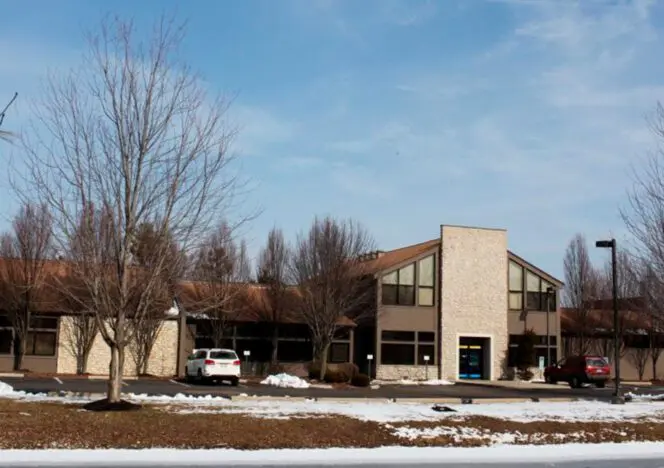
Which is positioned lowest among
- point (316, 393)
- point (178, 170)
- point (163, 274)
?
point (316, 393)

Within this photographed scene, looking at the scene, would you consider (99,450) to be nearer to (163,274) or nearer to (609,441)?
(163,274)

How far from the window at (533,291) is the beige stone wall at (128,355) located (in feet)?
69.1

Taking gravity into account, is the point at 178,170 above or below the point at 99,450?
above

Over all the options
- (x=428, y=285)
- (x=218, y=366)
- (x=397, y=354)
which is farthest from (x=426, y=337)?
(x=218, y=366)

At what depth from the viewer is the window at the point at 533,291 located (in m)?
44.3

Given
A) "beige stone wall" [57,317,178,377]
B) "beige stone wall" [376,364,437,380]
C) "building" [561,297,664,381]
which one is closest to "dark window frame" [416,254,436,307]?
"beige stone wall" [376,364,437,380]

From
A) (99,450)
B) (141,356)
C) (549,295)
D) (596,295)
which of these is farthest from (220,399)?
(596,295)

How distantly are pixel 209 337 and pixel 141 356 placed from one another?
12.0 feet

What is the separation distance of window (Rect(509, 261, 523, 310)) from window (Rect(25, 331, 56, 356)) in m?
25.7

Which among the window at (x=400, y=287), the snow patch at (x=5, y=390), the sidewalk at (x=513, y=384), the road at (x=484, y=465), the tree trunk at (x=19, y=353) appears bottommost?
the sidewalk at (x=513, y=384)

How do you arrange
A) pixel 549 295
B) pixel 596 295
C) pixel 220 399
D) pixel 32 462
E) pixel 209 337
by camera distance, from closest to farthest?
pixel 32 462
pixel 220 399
pixel 209 337
pixel 549 295
pixel 596 295

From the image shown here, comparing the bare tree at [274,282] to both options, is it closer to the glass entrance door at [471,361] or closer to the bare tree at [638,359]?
the glass entrance door at [471,361]

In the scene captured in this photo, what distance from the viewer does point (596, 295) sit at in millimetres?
54438

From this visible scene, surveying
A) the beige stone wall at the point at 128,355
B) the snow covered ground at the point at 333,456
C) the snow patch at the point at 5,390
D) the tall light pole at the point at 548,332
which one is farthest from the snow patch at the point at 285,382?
the tall light pole at the point at 548,332
